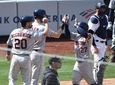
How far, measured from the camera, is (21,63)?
10938mm

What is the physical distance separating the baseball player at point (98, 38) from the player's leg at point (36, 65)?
1.17m

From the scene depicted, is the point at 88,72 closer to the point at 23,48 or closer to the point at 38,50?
the point at 38,50

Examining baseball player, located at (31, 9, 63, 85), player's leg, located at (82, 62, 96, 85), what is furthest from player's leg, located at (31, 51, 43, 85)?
player's leg, located at (82, 62, 96, 85)

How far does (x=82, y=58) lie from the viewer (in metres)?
11.2

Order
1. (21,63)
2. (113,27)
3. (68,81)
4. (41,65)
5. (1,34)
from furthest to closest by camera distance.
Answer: (1,34), (113,27), (68,81), (41,65), (21,63)

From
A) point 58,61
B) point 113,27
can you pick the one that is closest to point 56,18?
point 113,27

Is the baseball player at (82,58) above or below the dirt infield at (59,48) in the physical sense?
above

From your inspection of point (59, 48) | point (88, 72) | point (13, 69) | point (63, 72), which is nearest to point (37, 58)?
point (13, 69)

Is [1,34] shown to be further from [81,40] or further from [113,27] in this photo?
[81,40]

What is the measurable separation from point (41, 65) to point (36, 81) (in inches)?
13.6

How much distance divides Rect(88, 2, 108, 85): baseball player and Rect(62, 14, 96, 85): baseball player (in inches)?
23.4

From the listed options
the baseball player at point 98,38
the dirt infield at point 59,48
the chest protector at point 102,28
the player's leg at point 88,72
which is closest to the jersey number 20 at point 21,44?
the player's leg at point 88,72

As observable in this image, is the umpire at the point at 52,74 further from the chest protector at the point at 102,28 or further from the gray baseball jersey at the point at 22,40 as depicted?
the chest protector at the point at 102,28

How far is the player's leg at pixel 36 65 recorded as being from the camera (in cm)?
1158
